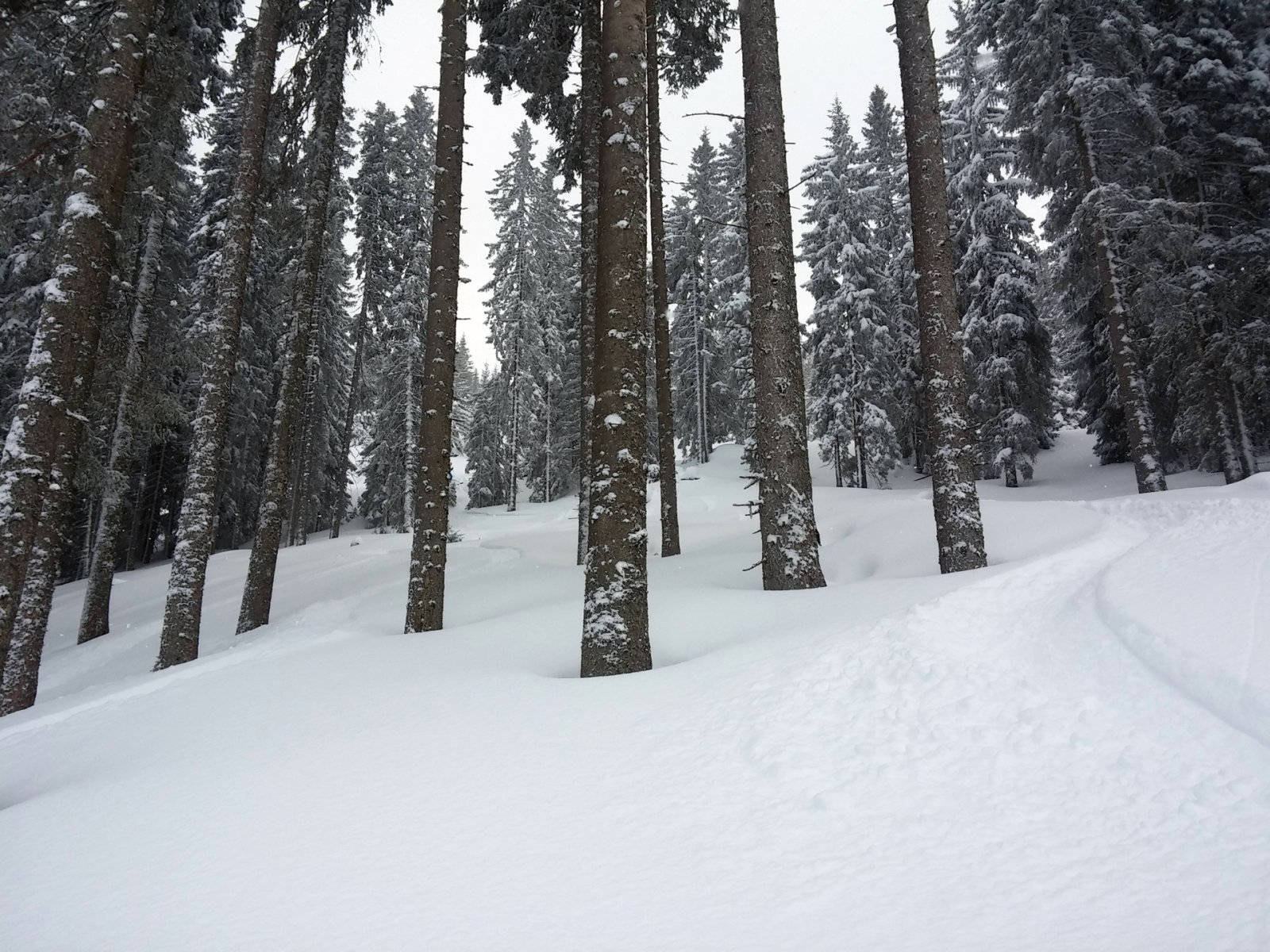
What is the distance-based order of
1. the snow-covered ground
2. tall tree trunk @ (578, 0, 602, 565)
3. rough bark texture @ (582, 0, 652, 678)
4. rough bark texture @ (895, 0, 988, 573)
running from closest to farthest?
the snow-covered ground < rough bark texture @ (582, 0, 652, 678) < rough bark texture @ (895, 0, 988, 573) < tall tree trunk @ (578, 0, 602, 565)

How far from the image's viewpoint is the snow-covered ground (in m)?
2.08

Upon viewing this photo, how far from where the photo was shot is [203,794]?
11.3 ft

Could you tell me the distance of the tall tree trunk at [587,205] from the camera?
1098 cm

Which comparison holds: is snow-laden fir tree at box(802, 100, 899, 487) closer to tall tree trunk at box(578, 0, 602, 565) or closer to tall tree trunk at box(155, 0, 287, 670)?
tall tree trunk at box(578, 0, 602, 565)

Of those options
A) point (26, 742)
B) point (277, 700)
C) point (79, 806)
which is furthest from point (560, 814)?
point (26, 742)

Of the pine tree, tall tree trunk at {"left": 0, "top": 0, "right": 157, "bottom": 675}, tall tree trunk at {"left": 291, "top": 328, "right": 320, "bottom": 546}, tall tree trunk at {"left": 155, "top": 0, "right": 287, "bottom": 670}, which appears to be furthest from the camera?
tall tree trunk at {"left": 291, "top": 328, "right": 320, "bottom": 546}

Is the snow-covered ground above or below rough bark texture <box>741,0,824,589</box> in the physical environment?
below

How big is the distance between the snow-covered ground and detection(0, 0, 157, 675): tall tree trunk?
2.19m

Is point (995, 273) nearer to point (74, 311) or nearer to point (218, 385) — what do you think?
point (218, 385)

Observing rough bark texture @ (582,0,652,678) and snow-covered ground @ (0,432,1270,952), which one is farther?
rough bark texture @ (582,0,652,678)

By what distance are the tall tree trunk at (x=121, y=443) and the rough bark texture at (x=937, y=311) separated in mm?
14125

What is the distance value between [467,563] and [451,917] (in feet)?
42.6

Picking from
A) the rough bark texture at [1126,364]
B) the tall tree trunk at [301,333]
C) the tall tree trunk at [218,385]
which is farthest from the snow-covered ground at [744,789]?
the rough bark texture at [1126,364]

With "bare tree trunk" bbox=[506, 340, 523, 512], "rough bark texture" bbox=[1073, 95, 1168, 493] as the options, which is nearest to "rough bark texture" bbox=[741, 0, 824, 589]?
"rough bark texture" bbox=[1073, 95, 1168, 493]
